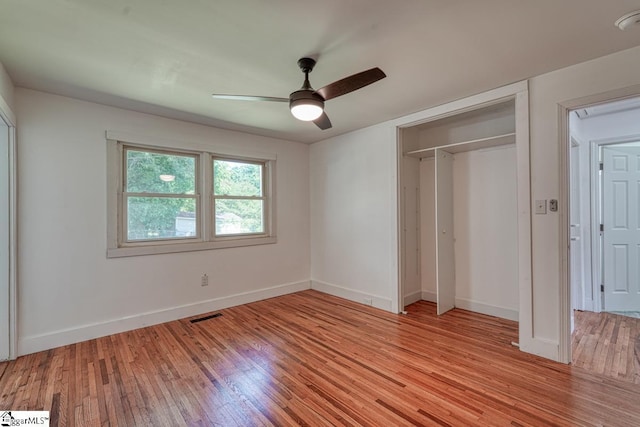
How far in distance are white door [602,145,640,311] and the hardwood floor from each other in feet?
5.44

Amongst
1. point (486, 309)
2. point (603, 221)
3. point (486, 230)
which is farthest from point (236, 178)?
point (603, 221)

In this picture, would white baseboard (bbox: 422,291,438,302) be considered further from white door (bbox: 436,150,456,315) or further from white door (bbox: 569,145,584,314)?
white door (bbox: 569,145,584,314)

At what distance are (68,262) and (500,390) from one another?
404 centimetres

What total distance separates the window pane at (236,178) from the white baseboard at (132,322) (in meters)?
1.50

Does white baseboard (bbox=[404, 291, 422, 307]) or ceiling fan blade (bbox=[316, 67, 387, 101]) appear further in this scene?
white baseboard (bbox=[404, 291, 422, 307])

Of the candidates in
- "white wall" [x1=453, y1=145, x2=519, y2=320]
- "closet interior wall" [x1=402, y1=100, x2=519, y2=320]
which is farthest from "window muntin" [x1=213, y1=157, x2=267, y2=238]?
"white wall" [x1=453, y1=145, x2=519, y2=320]

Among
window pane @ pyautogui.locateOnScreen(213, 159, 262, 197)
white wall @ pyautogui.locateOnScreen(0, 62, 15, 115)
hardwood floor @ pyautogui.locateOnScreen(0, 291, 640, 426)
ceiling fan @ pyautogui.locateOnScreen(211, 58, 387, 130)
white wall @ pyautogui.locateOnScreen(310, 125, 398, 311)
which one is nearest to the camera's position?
hardwood floor @ pyautogui.locateOnScreen(0, 291, 640, 426)

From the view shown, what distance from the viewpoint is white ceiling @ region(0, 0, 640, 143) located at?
1687mm

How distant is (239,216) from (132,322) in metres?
1.84

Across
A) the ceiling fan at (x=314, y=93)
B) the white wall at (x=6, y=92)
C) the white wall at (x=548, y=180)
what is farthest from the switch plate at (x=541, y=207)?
the white wall at (x=6, y=92)

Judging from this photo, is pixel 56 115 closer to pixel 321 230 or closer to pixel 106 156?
pixel 106 156

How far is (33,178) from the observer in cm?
276

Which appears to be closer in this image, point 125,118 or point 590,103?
point 590,103

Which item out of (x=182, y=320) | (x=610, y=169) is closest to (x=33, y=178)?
(x=182, y=320)
